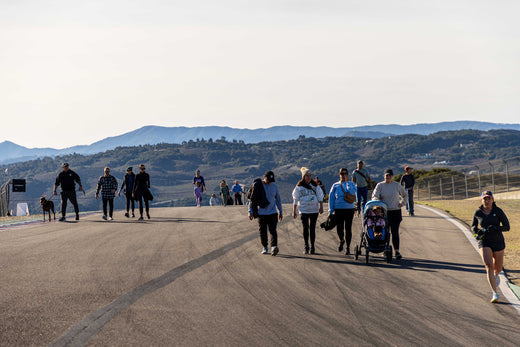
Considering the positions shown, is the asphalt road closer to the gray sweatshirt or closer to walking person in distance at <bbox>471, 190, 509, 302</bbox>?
walking person in distance at <bbox>471, 190, 509, 302</bbox>

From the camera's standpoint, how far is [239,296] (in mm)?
8469

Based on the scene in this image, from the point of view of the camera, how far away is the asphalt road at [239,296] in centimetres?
653

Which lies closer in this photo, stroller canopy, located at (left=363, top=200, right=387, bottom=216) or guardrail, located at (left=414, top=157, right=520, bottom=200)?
stroller canopy, located at (left=363, top=200, right=387, bottom=216)

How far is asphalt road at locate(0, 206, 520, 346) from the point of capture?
653 centimetres

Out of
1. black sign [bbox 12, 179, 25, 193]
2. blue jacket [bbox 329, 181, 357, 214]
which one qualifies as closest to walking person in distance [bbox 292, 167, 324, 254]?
blue jacket [bbox 329, 181, 357, 214]

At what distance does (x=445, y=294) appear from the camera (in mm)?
8797

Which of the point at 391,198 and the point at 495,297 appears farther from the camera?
the point at 391,198

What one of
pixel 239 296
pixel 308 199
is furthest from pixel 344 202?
pixel 239 296

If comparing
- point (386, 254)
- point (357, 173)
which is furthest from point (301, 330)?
point (357, 173)

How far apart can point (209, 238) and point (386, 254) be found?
5.31 meters

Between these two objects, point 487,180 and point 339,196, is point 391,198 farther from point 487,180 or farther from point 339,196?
point 487,180

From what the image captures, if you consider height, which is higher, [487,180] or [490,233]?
[490,233]

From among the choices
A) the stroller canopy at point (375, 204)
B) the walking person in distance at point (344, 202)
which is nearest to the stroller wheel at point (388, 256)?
the stroller canopy at point (375, 204)

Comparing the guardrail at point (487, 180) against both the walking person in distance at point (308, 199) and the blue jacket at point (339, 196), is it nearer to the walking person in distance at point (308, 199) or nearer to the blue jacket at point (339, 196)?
the blue jacket at point (339, 196)
